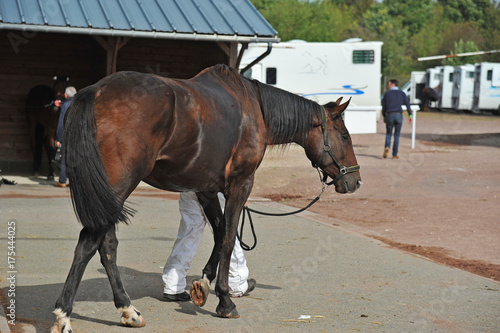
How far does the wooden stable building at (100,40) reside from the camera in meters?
12.6

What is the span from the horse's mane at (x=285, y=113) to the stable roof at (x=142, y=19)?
24.7ft

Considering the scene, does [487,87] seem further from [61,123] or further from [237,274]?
[237,274]

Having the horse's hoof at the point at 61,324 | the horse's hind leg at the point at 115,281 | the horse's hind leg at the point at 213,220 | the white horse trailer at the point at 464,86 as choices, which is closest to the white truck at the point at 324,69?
the white horse trailer at the point at 464,86

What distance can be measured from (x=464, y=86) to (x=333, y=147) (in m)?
40.4

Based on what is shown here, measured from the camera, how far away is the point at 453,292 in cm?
615

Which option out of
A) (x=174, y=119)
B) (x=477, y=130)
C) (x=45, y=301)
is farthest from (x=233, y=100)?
(x=477, y=130)

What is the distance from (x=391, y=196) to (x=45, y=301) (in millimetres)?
8171

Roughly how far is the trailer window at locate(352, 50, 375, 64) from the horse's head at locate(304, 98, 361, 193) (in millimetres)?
21159

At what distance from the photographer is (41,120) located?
14617mm

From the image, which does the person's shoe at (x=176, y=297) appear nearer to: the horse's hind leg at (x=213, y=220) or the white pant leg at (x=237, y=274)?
the horse's hind leg at (x=213, y=220)

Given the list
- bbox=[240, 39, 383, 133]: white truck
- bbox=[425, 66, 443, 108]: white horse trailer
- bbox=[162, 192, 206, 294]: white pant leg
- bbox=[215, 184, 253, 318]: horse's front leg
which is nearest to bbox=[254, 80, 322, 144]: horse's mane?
bbox=[215, 184, 253, 318]: horse's front leg

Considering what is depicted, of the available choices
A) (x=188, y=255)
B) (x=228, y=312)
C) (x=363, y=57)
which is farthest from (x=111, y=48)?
(x=363, y=57)

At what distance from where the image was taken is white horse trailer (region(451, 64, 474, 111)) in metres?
43.6

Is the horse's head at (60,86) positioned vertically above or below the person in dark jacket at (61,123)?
above
